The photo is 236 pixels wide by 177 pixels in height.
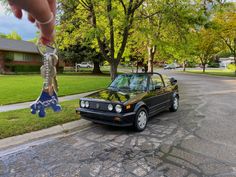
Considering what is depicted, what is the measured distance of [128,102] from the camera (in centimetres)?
571

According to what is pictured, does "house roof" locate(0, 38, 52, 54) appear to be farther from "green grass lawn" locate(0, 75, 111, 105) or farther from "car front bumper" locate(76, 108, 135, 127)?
"car front bumper" locate(76, 108, 135, 127)

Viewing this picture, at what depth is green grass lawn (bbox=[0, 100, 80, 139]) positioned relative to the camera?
18.5 feet

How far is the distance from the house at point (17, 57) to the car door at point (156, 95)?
89.4 ft

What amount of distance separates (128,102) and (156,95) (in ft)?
5.52

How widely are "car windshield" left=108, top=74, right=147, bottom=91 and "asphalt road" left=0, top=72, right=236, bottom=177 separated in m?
1.23

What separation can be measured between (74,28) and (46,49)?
29.5 ft

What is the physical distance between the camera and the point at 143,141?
207 inches

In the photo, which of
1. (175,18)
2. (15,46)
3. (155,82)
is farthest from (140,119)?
(15,46)

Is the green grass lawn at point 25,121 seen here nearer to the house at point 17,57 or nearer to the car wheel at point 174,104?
the car wheel at point 174,104

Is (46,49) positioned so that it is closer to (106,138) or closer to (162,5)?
(106,138)

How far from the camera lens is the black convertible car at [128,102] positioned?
18.7 ft

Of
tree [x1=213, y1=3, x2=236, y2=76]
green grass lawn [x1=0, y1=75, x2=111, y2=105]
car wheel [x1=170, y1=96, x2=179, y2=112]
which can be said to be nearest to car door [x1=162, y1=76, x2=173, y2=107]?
car wheel [x1=170, y1=96, x2=179, y2=112]

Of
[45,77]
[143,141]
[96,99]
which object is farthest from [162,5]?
[45,77]

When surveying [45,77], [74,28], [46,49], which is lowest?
[45,77]
